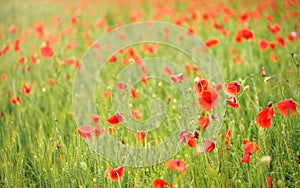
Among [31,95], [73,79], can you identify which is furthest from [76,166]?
[73,79]

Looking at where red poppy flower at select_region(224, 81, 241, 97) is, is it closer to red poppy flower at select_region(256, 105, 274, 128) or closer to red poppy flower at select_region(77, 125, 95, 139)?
red poppy flower at select_region(256, 105, 274, 128)

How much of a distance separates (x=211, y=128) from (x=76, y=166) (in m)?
0.67

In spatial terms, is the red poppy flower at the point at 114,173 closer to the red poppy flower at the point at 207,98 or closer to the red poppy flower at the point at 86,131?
the red poppy flower at the point at 86,131

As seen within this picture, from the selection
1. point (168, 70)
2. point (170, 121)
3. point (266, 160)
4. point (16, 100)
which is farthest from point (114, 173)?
point (168, 70)

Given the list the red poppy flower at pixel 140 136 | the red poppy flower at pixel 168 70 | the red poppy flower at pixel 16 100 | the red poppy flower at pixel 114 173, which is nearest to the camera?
the red poppy flower at pixel 114 173

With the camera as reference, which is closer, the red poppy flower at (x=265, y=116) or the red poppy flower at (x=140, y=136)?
the red poppy flower at (x=265, y=116)

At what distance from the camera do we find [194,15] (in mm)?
3857

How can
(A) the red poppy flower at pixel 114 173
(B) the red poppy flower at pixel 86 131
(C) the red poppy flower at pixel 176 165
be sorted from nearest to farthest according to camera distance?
(C) the red poppy flower at pixel 176 165, (A) the red poppy flower at pixel 114 173, (B) the red poppy flower at pixel 86 131

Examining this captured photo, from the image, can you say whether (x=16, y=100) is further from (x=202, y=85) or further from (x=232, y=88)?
(x=232, y=88)

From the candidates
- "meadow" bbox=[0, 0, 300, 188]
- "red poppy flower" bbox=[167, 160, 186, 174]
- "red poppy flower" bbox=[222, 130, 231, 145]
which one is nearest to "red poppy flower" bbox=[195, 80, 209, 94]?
"meadow" bbox=[0, 0, 300, 188]

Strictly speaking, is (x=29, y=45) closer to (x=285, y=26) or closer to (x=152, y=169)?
(x=285, y=26)

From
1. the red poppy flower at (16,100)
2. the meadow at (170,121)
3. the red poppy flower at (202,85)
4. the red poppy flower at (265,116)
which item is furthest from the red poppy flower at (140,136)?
the red poppy flower at (16,100)

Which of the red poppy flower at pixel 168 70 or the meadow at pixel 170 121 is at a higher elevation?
the red poppy flower at pixel 168 70

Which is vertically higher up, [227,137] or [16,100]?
[16,100]
